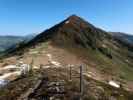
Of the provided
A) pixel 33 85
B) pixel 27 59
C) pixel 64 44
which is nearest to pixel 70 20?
pixel 64 44

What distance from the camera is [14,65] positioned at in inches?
2522

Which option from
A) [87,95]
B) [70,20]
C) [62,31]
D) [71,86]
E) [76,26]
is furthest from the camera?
[70,20]

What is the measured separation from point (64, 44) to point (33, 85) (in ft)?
201

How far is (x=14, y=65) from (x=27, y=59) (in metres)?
7.95

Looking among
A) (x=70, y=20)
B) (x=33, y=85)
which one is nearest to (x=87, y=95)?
(x=33, y=85)

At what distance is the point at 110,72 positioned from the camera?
8300 cm

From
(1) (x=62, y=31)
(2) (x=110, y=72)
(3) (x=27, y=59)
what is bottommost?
(2) (x=110, y=72)

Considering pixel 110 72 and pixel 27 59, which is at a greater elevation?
pixel 27 59

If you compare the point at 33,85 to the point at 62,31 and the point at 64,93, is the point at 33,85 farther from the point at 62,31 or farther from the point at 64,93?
the point at 62,31

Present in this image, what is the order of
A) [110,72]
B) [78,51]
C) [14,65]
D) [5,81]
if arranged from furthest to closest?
[78,51]
[110,72]
[14,65]
[5,81]

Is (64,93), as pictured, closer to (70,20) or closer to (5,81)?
(5,81)

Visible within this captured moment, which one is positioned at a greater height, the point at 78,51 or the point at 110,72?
the point at 78,51

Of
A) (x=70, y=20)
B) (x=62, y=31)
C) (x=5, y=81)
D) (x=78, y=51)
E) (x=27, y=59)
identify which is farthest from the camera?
(x=70, y=20)

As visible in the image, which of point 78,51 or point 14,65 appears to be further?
point 78,51
